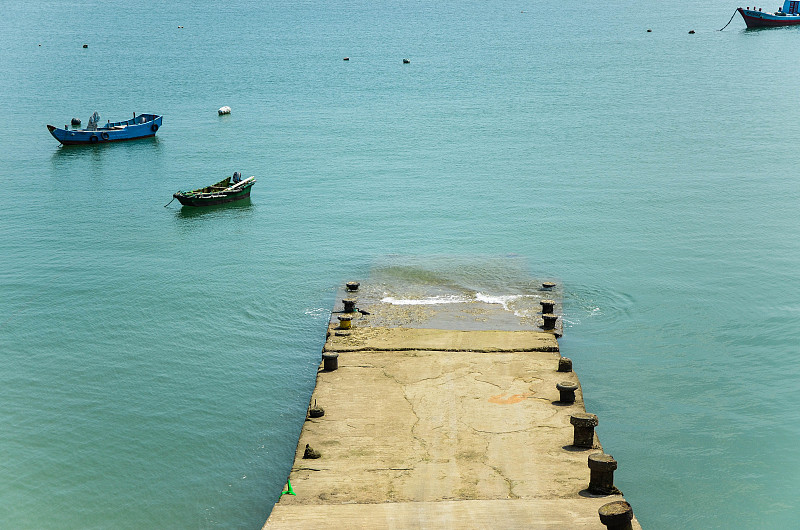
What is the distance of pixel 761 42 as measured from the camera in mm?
103562

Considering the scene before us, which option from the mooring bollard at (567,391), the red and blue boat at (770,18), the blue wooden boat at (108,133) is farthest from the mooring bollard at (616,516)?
the red and blue boat at (770,18)

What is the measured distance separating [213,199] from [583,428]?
29647 millimetres

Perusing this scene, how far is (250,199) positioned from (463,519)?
32.1 metres

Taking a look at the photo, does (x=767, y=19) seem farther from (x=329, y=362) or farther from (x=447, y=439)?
(x=447, y=439)

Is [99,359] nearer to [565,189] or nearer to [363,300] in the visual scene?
[363,300]

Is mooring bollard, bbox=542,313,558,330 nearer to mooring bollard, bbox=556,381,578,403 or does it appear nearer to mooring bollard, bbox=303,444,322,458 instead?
mooring bollard, bbox=556,381,578,403

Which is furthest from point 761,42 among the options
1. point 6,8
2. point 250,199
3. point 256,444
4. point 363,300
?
point 6,8

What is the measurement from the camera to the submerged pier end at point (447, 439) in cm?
1425

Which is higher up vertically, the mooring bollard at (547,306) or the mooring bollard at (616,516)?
the mooring bollard at (547,306)

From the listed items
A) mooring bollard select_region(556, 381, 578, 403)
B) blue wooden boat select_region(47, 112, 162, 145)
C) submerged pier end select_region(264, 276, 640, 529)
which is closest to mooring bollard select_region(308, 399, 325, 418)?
submerged pier end select_region(264, 276, 640, 529)

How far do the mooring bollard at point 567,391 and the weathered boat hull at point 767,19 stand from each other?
371 feet

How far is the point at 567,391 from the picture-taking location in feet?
60.0

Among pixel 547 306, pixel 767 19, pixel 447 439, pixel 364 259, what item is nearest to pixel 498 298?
pixel 547 306

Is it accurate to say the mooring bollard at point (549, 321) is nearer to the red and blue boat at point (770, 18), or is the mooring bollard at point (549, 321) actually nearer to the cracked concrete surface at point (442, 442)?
the cracked concrete surface at point (442, 442)
